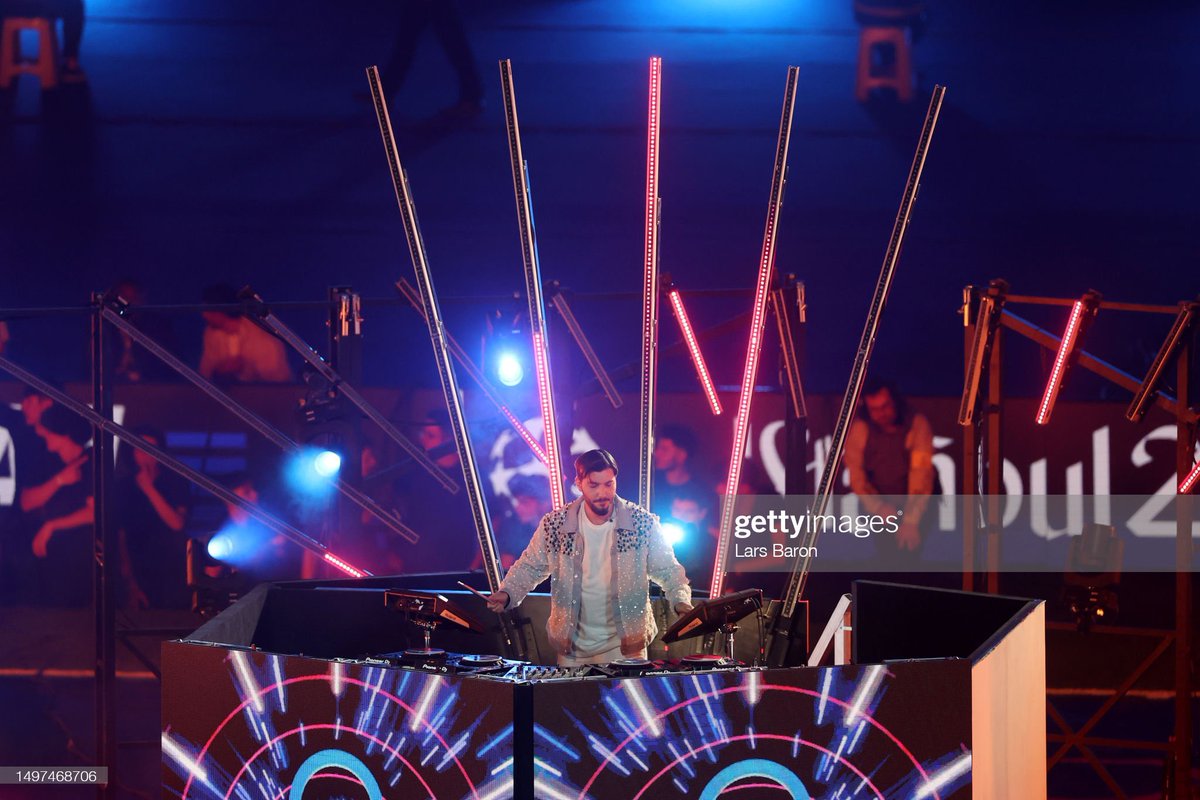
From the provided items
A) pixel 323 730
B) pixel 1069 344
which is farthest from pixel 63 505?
pixel 1069 344

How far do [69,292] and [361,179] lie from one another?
6.30 ft

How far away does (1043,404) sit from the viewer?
5.48m

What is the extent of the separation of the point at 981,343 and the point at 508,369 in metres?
2.00

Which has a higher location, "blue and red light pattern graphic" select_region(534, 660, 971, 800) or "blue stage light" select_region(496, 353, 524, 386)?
"blue stage light" select_region(496, 353, 524, 386)

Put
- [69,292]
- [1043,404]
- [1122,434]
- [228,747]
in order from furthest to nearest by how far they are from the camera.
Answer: [69,292], [1122,434], [1043,404], [228,747]

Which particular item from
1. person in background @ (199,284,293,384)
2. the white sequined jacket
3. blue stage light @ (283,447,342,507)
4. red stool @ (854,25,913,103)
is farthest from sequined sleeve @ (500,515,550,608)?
red stool @ (854,25,913,103)

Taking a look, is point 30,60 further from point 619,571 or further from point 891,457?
point 619,571

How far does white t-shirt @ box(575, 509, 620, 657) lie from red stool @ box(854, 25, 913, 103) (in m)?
5.37

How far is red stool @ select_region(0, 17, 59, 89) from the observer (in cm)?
875

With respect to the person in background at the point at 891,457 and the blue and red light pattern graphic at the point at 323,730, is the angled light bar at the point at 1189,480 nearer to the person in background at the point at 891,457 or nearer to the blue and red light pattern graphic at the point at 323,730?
the person in background at the point at 891,457

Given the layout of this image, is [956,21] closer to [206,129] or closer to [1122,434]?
[1122,434]

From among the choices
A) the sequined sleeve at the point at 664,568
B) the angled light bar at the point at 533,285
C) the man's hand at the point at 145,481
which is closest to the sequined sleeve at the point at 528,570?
the angled light bar at the point at 533,285

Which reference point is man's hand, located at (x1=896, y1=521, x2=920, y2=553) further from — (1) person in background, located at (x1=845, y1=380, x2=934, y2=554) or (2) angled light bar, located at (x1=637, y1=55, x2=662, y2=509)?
(2) angled light bar, located at (x1=637, y1=55, x2=662, y2=509)

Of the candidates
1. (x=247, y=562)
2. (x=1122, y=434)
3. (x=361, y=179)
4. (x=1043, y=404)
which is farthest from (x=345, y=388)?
(x=1122, y=434)
